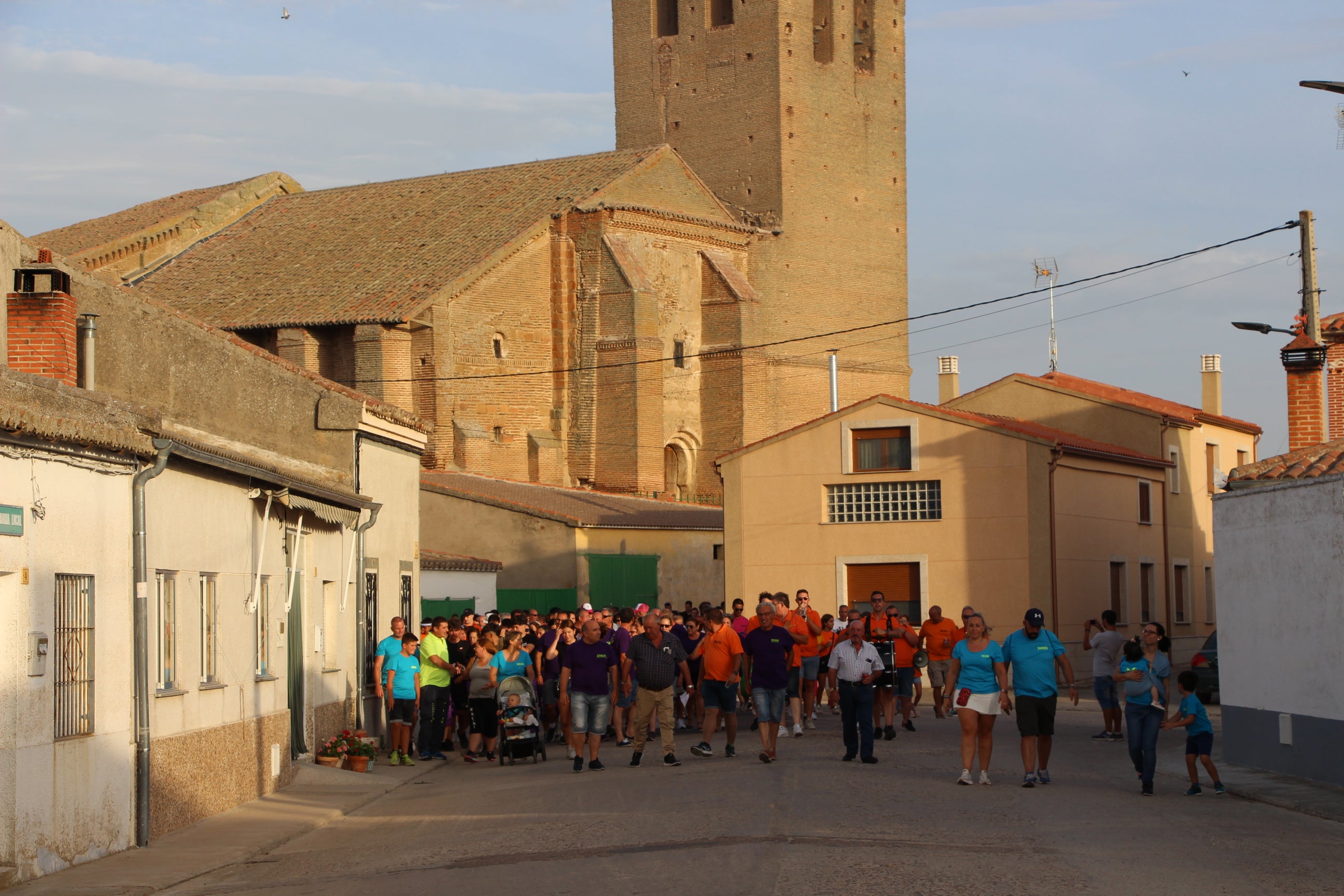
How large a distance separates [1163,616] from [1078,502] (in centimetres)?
563

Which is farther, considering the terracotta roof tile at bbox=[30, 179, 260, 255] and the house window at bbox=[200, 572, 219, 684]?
the terracotta roof tile at bbox=[30, 179, 260, 255]

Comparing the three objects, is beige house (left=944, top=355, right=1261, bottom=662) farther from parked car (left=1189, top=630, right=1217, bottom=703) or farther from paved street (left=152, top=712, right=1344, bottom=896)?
paved street (left=152, top=712, right=1344, bottom=896)

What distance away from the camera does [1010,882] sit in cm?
974

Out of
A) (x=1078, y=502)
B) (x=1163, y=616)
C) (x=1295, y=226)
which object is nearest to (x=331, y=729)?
(x=1295, y=226)

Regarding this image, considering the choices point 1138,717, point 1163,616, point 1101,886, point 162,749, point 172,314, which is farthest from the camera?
point 1163,616

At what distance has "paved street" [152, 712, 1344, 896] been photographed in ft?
32.7

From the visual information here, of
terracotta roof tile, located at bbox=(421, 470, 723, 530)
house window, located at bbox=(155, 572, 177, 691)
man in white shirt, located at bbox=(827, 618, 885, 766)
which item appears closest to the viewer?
house window, located at bbox=(155, 572, 177, 691)

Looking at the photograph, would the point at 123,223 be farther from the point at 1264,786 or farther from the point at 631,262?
the point at 1264,786

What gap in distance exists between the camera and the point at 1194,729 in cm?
1465

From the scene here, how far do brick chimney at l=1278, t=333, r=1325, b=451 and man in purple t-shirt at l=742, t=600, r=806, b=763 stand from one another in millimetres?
8157

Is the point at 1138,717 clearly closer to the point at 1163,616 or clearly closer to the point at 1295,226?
the point at 1295,226

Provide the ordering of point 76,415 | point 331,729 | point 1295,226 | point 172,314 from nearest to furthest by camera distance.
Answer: point 76,415 → point 172,314 → point 331,729 → point 1295,226

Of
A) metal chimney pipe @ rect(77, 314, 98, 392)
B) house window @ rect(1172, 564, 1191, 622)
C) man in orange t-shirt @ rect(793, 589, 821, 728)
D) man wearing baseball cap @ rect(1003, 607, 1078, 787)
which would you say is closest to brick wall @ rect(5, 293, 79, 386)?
metal chimney pipe @ rect(77, 314, 98, 392)

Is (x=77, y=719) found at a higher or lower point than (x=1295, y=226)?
lower
